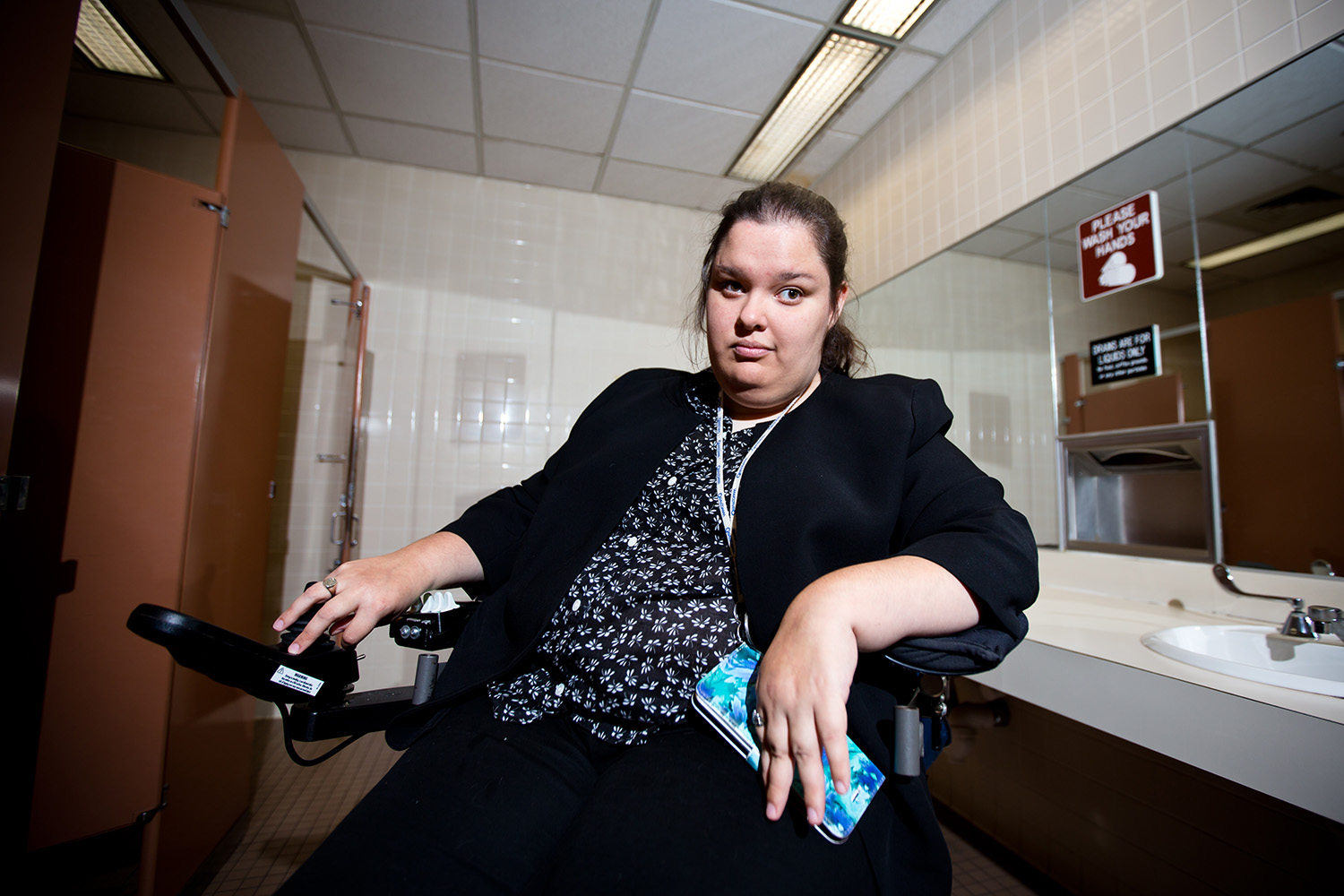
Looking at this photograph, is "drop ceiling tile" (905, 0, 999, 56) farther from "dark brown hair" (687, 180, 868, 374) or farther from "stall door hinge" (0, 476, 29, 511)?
"stall door hinge" (0, 476, 29, 511)

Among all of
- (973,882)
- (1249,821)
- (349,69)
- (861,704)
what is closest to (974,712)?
(973,882)

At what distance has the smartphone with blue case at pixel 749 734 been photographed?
53cm

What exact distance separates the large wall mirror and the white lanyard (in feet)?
4.52

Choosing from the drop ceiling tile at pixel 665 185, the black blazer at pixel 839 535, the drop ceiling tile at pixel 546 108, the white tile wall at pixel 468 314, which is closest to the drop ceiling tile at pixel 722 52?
the drop ceiling tile at pixel 546 108

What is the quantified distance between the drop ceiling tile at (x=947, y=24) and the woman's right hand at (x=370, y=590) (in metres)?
2.51

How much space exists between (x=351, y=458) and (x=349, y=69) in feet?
5.51

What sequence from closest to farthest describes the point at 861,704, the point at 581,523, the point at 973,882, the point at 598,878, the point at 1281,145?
the point at 598,878 < the point at 861,704 < the point at 581,523 < the point at 1281,145 < the point at 973,882

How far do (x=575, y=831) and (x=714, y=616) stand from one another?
27 cm

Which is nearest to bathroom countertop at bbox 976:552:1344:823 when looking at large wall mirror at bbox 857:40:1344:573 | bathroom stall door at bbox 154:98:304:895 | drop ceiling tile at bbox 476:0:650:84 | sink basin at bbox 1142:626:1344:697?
sink basin at bbox 1142:626:1344:697

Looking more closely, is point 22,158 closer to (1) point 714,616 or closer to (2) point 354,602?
(2) point 354,602

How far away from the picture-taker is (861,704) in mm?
662

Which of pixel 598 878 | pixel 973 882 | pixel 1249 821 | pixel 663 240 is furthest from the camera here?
pixel 663 240

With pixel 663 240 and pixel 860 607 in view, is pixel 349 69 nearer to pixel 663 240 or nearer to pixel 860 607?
pixel 663 240

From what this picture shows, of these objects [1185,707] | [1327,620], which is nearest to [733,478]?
[1185,707]
